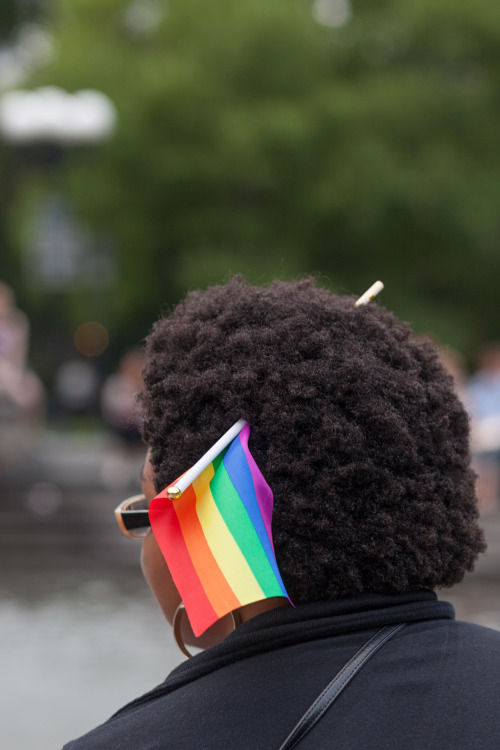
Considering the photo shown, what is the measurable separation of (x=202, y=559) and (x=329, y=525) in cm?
19

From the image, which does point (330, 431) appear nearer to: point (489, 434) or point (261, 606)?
point (261, 606)

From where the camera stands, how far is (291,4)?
25547 mm

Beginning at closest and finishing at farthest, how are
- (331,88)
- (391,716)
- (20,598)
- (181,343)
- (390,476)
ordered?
(391,716) < (390,476) < (181,343) < (20,598) < (331,88)

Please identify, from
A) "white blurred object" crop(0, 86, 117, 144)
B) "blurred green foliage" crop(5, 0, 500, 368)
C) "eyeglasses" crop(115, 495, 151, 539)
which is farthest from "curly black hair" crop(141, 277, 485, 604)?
"blurred green foliage" crop(5, 0, 500, 368)

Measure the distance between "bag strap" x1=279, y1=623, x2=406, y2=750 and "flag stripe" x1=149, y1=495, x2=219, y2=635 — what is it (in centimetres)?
19

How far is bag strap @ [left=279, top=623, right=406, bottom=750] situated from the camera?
1.30 metres

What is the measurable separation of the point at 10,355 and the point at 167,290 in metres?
18.0

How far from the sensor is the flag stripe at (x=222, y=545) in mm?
1428

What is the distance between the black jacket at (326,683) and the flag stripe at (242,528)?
72mm

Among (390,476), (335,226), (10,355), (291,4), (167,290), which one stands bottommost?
(390,476)

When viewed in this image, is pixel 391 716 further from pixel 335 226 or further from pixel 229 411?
pixel 335 226

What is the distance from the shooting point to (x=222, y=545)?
4.83ft

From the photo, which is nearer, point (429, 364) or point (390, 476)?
point (390, 476)

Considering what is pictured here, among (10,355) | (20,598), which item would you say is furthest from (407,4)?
(20,598)
